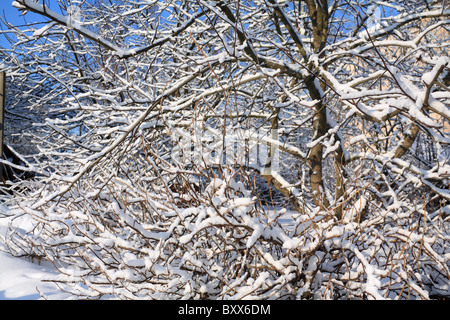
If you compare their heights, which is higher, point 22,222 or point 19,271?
point 22,222

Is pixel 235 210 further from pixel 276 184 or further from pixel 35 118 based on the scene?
pixel 35 118

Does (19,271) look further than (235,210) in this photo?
Yes

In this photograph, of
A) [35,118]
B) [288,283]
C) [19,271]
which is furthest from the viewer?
[35,118]

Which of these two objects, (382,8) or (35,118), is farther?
(35,118)

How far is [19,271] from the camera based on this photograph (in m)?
3.25

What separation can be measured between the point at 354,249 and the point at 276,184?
2504 millimetres

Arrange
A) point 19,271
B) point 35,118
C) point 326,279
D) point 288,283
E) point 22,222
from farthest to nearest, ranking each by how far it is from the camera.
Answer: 1. point 35,118
2. point 22,222
3. point 19,271
4. point 326,279
5. point 288,283

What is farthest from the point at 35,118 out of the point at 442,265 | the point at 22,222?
the point at 442,265

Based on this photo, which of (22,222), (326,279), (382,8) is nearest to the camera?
(326,279)

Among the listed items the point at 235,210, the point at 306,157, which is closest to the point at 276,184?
the point at 306,157

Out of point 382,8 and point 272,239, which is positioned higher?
point 382,8
